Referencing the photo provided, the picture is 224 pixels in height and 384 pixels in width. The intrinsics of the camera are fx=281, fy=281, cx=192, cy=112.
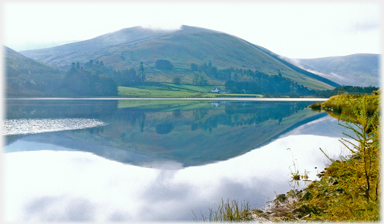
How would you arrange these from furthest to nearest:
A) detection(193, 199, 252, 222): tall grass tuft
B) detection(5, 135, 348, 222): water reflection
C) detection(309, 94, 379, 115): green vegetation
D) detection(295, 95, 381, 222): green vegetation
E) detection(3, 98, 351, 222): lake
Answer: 1. detection(309, 94, 379, 115): green vegetation
2. detection(3, 98, 351, 222): lake
3. detection(5, 135, 348, 222): water reflection
4. detection(193, 199, 252, 222): tall grass tuft
5. detection(295, 95, 381, 222): green vegetation

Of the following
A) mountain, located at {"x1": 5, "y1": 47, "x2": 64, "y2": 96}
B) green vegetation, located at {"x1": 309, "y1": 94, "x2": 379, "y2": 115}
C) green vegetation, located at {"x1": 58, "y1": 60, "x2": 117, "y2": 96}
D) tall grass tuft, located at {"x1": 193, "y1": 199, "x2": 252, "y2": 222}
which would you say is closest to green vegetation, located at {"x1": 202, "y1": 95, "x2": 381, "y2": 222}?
tall grass tuft, located at {"x1": 193, "y1": 199, "x2": 252, "y2": 222}

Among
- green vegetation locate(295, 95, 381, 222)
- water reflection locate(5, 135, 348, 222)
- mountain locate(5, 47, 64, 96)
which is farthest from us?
mountain locate(5, 47, 64, 96)

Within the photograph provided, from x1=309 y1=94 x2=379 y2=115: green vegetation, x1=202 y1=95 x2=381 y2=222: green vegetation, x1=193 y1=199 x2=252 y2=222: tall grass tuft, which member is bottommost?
x1=193 y1=199 x2=252 y2=222: tall grass tuft

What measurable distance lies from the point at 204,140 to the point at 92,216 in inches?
633

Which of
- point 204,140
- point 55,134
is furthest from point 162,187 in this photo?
point 55,134

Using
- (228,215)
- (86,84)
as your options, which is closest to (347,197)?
(228,215)

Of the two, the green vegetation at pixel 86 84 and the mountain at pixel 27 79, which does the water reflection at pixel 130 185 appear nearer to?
the mountain at pixel 27 79

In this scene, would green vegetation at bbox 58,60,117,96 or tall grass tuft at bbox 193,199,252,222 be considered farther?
green vegetation at bbox 58,60,117,96

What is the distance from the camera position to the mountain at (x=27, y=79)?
522 feet

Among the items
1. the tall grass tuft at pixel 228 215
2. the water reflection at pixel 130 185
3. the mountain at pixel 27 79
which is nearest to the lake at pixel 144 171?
the water reflection at pixel 130 185

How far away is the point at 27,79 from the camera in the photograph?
6654 inches

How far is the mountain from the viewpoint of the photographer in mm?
159175

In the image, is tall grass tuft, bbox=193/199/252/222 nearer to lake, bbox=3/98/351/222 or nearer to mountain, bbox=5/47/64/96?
lake, bbox=3/98/351/222

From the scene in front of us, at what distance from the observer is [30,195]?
38.5 ft
